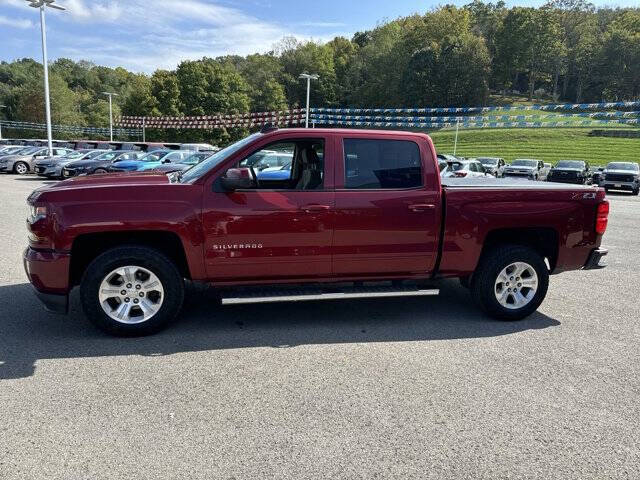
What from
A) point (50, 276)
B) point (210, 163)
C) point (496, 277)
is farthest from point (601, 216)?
point (50, 276)

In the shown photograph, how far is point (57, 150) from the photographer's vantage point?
95.6ft

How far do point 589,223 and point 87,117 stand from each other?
9691 cm

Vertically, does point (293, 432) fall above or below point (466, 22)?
below

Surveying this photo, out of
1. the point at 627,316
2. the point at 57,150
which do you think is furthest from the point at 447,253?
the point at 57,150

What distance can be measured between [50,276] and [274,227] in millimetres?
1988

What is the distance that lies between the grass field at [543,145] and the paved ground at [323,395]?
4353 centimetres

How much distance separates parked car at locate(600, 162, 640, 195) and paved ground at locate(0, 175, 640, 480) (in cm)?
2187

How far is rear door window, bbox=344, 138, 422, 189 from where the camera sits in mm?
4777

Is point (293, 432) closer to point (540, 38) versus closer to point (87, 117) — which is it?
point (87, 117)

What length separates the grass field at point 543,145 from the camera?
45000mm

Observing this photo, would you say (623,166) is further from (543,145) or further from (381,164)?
(543,145)

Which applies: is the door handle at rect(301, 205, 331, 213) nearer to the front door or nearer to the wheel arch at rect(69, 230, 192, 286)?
the front door

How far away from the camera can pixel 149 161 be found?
22969 mm

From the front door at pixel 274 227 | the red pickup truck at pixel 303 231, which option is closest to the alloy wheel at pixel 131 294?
the red pickup truck at pixel 303 231
